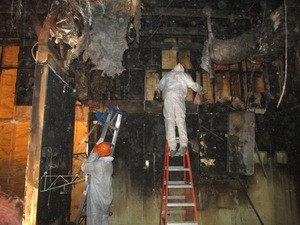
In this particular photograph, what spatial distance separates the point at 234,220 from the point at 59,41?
18.2 feet

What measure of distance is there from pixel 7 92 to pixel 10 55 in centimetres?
98

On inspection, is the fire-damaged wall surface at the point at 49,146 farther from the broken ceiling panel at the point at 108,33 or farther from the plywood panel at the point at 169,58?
the plywood panel at the point at 169,58

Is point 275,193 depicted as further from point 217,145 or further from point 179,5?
point 179,5

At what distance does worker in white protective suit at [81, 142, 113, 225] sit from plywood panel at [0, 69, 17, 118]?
8.99ft

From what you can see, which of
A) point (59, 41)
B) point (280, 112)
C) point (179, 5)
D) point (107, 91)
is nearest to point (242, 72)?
point (280, 112)

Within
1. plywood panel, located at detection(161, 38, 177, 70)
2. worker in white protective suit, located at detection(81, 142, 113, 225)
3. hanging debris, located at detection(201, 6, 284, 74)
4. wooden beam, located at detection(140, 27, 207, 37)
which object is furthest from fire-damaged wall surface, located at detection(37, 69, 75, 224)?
hanging debris, located at detection(201, 6, 284, 74)

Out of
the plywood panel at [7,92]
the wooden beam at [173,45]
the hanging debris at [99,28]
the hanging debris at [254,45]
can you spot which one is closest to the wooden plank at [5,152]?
the plywood panel at [7,92]

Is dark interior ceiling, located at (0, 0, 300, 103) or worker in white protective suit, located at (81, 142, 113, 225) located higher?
dark interior ceiling, located at (0, 0, 300, 103)

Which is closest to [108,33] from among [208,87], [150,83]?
[150,83]

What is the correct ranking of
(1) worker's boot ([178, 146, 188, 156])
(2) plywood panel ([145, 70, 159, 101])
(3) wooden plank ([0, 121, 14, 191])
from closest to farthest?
(1) worker's boot ([178, 146, 188, 156]) → (3) wooden plank ([0, 121, 14, 191]) → (2) plywood panel ([145, 70, 159, 101])

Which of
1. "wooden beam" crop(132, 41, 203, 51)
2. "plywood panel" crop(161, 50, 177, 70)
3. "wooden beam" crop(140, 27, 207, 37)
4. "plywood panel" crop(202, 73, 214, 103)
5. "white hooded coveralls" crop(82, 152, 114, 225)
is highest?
"wooden beam" crop(140, 27, 207, 37)

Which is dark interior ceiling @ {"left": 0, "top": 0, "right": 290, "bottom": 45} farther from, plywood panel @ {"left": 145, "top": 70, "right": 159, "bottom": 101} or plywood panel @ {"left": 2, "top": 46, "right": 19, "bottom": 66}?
plywood panel @ {"left": 145, "top": 70, "right": 159, "bottom": 101}

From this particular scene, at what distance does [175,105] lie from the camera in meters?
5.15

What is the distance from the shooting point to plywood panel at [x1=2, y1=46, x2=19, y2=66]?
6.44 metres
